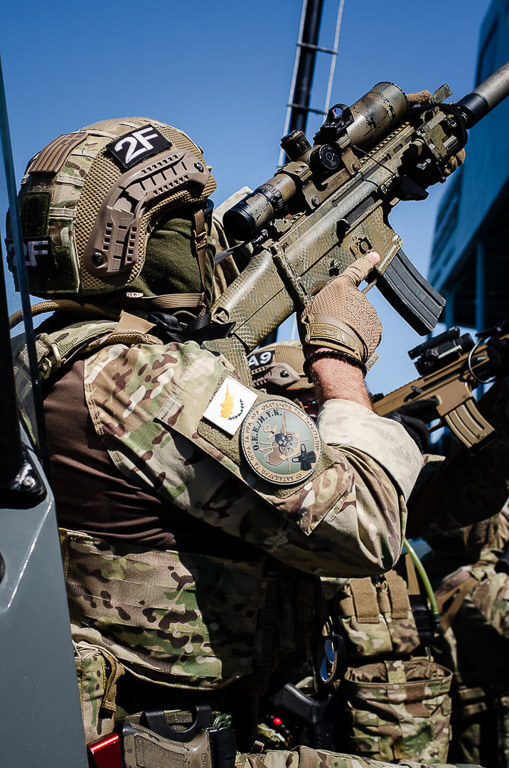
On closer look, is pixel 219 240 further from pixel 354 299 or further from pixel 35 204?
pixel 35 204

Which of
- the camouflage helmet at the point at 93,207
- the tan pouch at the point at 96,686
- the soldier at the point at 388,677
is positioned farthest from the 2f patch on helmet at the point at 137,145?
the soldier at the point at 388,677

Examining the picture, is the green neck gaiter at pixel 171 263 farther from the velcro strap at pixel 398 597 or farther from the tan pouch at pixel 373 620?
the velcro strap at pixel 398 597

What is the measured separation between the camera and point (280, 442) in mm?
1729

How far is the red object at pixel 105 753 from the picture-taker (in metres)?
1.53

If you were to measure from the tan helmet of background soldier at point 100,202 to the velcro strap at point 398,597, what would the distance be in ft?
7.15

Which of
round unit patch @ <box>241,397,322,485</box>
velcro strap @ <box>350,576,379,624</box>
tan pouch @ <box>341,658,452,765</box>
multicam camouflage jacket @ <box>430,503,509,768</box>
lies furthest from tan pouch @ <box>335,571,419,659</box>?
round unit patch @ <box>241,397,322,485</box>

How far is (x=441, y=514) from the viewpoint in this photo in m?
3.88

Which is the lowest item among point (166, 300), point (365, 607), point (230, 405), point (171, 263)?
point (365, 607)

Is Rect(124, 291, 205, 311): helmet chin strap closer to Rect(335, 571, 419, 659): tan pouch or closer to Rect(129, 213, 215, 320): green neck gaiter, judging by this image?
Rect(129, 213, 215, 320): green neck gaiter

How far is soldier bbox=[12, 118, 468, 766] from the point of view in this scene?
1.72m

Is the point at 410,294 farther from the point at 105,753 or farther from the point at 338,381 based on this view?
the point at 105,753

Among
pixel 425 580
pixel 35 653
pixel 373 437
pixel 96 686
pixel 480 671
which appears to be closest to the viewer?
pixel 35 653

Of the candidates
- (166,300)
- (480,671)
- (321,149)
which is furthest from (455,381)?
(166,300)

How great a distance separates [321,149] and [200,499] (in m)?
1.86
